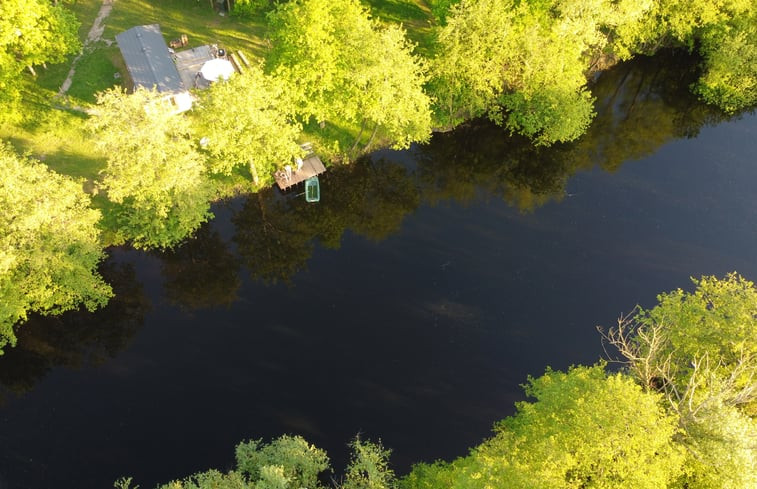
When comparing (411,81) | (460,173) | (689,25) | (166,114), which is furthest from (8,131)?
(689,25)

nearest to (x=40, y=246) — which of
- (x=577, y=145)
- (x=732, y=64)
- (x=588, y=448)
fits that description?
(x=588, y=448)

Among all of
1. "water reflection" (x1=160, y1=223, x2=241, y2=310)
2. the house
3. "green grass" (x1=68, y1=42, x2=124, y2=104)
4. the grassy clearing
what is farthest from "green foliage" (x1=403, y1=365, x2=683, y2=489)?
"green grass" (x1=68, y1=42, x2=124, y2=104)

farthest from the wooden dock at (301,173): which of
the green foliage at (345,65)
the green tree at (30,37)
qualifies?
the green tree at (30,37)

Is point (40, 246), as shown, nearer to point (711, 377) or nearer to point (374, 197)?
point (374, 197)

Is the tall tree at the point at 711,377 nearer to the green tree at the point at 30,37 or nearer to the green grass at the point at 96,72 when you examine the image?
the green grass at the point at 96,72

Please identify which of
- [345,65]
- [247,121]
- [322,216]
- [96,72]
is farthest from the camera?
[96,72]

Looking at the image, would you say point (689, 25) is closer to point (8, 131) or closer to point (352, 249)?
point (352, 249)

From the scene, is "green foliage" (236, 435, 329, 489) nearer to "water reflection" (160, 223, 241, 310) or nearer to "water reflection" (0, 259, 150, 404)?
"water reflection" (160, 223, 241, 310)
